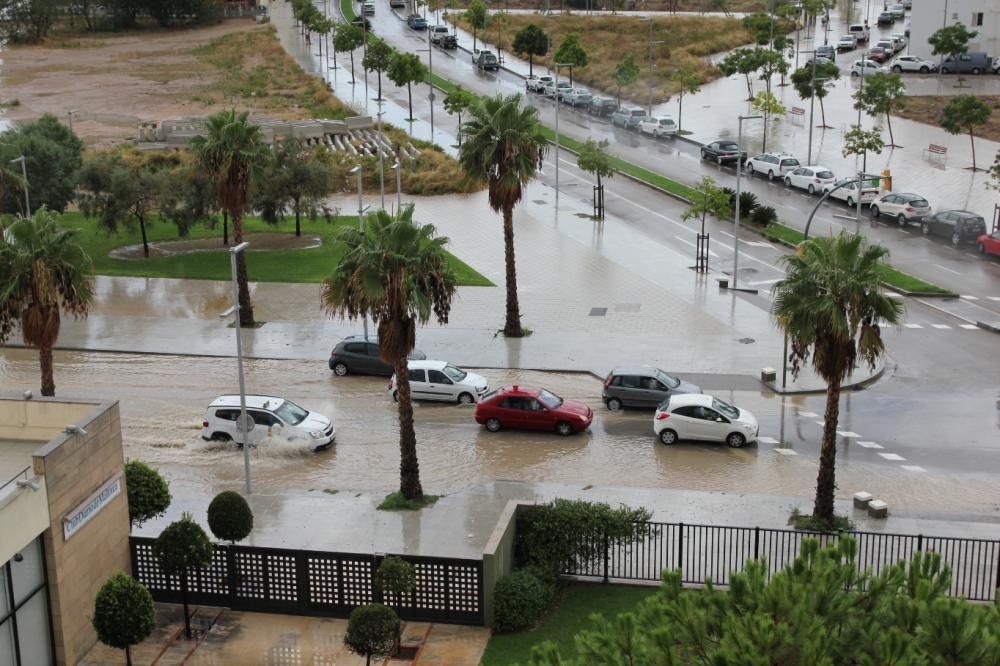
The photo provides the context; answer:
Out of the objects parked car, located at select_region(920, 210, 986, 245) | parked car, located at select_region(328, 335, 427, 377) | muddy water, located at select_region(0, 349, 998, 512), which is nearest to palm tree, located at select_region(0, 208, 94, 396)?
muddy water, located at select_region(0, 349, 998, 512)

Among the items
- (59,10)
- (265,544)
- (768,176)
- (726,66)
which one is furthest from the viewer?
(59,10)

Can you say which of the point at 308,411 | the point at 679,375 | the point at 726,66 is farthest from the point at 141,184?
the point at 726,66

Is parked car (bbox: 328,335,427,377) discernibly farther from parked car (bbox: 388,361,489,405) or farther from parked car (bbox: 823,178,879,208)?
parked car (bbox: 823,178,879,208)

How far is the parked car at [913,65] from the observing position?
92312 millimetres

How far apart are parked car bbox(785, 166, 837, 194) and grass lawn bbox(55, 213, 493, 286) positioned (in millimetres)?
20202

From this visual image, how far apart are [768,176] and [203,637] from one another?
4931cm

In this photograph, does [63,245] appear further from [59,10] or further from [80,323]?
[59,10]

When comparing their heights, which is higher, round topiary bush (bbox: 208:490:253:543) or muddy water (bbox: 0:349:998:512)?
round topiary bush (bbox: 208:490:253:543)

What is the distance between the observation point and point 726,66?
88688 millimetres

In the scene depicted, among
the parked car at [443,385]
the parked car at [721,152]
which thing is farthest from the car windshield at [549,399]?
the parked car at [721,152]

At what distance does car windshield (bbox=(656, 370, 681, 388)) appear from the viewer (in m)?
37.7

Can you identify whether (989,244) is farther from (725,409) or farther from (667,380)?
(725,409)

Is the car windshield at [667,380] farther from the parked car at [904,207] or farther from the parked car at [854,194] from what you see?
the parked car at [854,194]

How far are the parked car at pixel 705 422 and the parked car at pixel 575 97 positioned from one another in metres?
55.2
